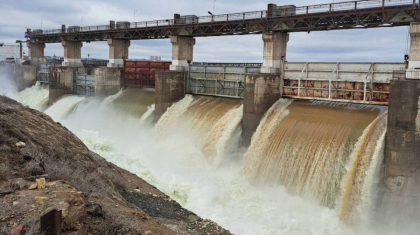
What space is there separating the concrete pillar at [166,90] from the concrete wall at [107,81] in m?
8.76

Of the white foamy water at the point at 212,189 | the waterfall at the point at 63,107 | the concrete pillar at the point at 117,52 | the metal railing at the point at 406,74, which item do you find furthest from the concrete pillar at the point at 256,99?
the waterfall at the point at 63,107

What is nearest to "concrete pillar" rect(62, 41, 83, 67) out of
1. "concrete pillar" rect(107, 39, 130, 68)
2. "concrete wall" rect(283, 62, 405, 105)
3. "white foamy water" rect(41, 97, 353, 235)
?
"concrete pillar" rect(107, 39, 130, 68)

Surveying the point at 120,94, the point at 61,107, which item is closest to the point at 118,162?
the point at 120,94

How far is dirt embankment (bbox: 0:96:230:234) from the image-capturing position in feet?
20.7

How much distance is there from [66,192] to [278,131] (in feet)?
45.6

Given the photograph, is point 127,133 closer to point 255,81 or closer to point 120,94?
point 120,94

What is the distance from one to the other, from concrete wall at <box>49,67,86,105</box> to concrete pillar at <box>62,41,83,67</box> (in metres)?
1.99

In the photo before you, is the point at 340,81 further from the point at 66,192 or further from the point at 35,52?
the point at 35,52

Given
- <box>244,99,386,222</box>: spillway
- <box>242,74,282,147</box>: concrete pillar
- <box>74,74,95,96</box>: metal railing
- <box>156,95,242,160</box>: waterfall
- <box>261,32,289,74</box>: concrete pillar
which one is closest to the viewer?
<box>244,99,386,222</box>: spillway

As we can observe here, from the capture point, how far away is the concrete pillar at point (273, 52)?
→ 918 inches

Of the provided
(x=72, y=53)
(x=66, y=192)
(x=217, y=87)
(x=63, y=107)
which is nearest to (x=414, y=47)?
(x=217, y=87)

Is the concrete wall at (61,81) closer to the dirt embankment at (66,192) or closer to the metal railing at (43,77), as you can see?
the metal railing at (43,77)

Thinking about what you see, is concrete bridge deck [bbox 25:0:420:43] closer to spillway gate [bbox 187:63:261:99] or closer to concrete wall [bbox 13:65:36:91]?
spillway gate [bbox 187:63:261:99]

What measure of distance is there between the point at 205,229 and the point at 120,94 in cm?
2749
